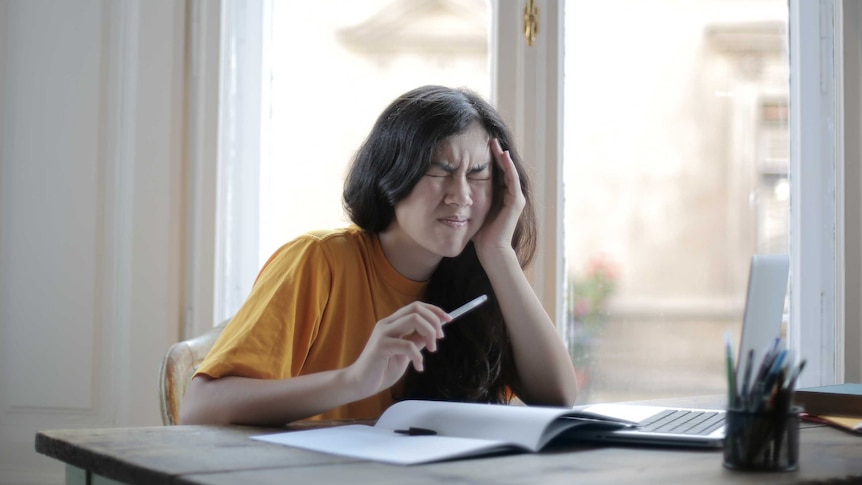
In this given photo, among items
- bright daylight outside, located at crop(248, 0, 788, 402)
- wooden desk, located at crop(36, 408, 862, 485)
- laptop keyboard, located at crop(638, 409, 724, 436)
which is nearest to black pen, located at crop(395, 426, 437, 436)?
wooden desk, located at crop(36, 408, 862, 485)

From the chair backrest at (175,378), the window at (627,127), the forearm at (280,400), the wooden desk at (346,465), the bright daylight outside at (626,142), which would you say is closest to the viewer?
the wooden desk at (346,465)

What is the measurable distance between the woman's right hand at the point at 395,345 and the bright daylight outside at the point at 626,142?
157 cm

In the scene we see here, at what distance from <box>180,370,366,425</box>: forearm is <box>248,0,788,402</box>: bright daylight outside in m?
1.50

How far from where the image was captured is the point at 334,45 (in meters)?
2.74

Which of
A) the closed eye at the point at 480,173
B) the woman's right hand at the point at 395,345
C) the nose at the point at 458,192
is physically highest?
the closed eye at the point at 480,173

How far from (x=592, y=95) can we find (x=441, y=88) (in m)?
1.15

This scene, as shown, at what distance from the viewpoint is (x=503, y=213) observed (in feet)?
5.48

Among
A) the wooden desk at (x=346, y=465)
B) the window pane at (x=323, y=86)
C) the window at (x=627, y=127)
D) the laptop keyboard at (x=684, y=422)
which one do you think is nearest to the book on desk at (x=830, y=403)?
the laptop keyboard at (x=684, y=422)

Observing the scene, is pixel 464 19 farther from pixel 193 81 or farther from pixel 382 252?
pixel 382 252

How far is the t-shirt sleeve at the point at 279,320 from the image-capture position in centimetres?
131

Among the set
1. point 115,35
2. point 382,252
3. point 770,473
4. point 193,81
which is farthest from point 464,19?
point 770,473

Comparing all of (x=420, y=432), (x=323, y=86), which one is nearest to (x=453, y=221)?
(x=420, y=432)

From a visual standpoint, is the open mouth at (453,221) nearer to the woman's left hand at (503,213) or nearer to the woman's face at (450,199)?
the woman's face at (450,199)

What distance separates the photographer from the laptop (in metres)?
0.96
